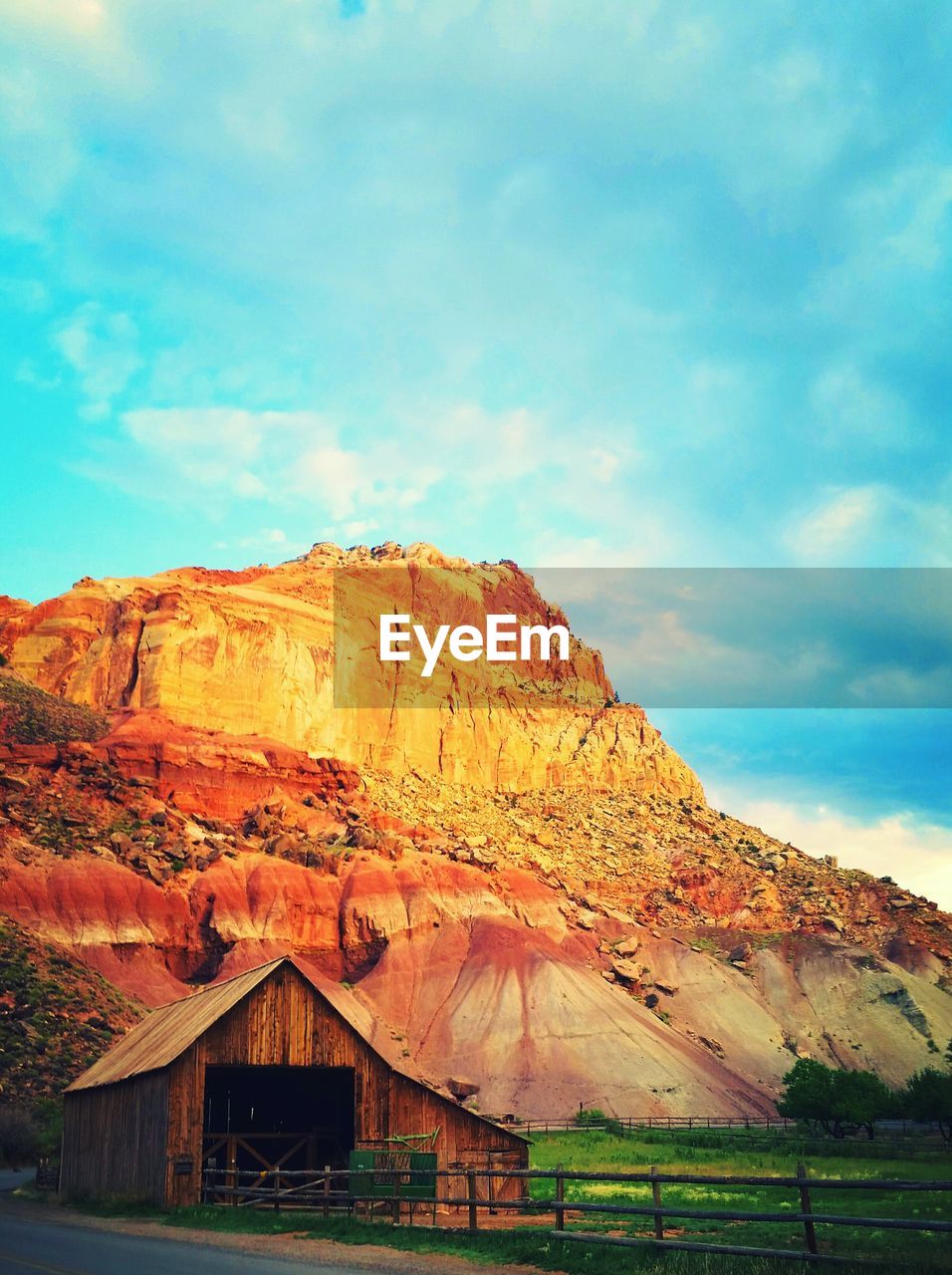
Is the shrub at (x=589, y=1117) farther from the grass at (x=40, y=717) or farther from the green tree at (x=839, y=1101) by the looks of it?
the grass at (x=40, y=717)

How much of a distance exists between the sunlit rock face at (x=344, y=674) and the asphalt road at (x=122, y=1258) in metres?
92.4

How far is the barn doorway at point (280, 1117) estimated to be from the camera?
3091 centimetres

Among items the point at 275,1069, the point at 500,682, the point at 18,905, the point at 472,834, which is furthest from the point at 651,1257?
the point at 500,682

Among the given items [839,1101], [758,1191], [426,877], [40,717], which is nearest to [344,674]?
[40,717]

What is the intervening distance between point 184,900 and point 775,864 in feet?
204

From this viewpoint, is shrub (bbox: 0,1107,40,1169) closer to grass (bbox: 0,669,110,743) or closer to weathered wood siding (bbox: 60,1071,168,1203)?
weathered wood siding (bbox: 60,1071,168,1203)

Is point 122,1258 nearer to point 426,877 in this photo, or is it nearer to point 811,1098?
point 811,1098

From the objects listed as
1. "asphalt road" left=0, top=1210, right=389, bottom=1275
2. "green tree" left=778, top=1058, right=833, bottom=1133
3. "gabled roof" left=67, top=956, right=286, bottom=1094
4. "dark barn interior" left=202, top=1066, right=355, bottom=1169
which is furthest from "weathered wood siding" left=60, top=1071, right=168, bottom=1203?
"green tree" left=778, top=1058, right=833, bottom=1133

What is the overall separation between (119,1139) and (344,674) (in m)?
103

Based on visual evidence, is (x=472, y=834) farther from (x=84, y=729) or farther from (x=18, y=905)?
(x=18, y=905)

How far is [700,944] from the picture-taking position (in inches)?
3910

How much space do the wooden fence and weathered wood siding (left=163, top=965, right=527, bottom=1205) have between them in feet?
2.91

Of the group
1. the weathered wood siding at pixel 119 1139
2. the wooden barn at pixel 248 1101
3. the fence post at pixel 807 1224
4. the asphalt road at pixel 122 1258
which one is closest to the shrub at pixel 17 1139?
the weathered wood siding at pixel 119 1139

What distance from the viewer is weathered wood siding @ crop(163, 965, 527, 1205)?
2672 centimetres
